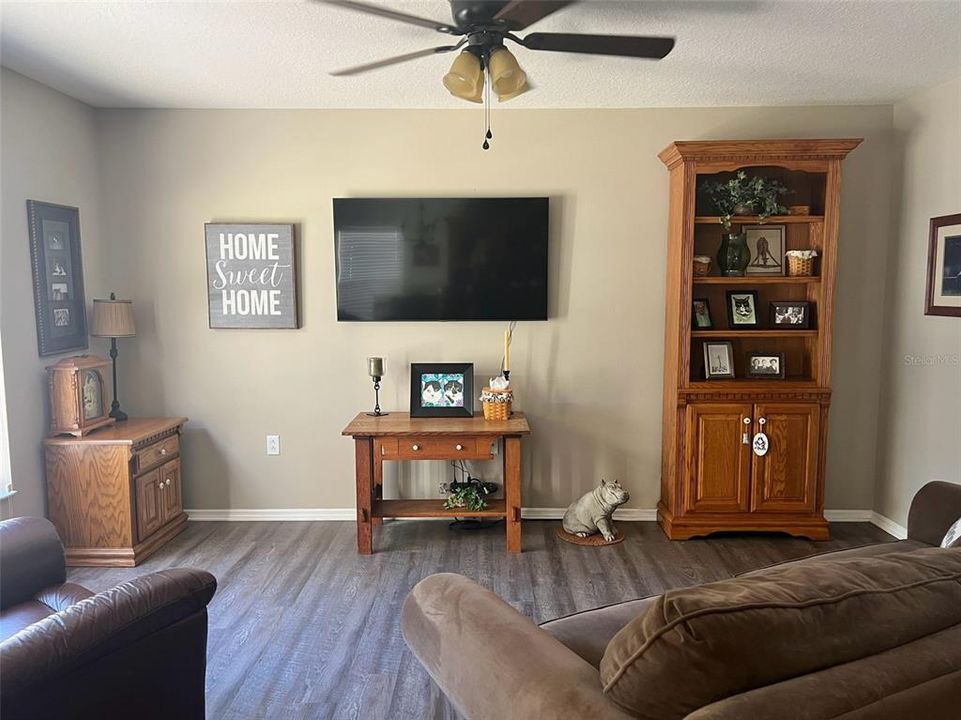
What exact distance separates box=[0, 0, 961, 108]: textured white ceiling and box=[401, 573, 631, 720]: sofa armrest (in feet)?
6.81

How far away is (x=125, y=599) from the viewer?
4.90ft

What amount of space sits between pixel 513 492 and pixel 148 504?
1.96 m

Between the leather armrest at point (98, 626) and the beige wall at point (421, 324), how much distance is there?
2.25 meters

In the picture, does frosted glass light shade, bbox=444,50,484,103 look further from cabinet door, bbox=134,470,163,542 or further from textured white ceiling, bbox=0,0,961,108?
cabinet door, bbox=134,470,163,542

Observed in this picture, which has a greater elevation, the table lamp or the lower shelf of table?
the table lamp

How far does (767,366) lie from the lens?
144 inches

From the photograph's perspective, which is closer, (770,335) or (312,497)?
(770,335)

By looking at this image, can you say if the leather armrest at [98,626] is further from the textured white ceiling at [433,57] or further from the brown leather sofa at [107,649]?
the textured white ceiling at [433,57]

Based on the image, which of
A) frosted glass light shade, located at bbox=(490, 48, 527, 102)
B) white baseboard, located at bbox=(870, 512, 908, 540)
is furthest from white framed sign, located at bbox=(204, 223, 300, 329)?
white baseboard, located at bbox=(870, 512, 908, 540)

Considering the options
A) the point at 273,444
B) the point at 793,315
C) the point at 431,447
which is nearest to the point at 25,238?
the point at 273,444

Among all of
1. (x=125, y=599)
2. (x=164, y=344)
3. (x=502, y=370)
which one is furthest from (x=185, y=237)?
(x=125, y=599)

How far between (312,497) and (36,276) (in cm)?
189

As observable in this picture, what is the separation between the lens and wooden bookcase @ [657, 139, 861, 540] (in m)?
3.39

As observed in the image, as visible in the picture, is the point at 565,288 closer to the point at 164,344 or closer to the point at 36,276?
the point at 164,344
